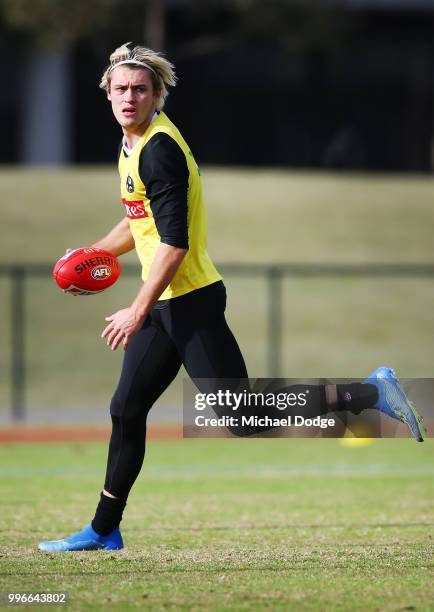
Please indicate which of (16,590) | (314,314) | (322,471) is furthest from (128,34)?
(16,590)

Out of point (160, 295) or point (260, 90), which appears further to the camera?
point (260, 90)

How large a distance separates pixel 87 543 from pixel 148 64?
9.06 feet

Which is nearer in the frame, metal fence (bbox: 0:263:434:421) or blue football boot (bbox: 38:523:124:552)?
blue football boot (bbox: 38:523:124:552)

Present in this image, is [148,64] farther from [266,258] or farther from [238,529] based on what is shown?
[266,258]

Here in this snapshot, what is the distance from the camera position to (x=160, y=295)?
647 centimetres

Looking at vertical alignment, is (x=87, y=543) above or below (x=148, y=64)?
below

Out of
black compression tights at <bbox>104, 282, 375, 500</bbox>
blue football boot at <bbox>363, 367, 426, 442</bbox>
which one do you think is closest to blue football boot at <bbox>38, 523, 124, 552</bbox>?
black compression tights at <bbox>104, 282, 375, 500</bbox>

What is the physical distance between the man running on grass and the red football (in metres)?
0.25

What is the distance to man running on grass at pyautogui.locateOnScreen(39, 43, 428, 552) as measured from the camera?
639 cm

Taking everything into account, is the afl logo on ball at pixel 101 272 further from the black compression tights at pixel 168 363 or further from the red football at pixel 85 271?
the black compression tights at pixel 168 363

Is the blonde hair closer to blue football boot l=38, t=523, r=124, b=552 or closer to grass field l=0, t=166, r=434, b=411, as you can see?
blue football boot l=38, t=523, r=124, b=552

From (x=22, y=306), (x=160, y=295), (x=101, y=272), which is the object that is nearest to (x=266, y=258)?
(x=22, y=306)

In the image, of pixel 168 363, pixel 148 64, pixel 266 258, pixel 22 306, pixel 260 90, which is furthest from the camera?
pixel 260 90

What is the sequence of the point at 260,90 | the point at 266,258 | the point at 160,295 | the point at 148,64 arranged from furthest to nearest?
1. the point at 260,90
2. the point at 266,258
3. the point at 148,64
4. the point at 160,295
